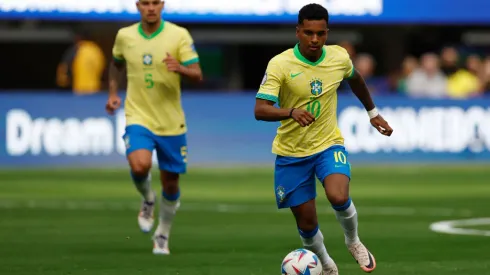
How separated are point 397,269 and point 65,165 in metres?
15.4

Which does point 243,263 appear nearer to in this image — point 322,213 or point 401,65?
point 322,213

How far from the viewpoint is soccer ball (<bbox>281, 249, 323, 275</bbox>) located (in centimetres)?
1032

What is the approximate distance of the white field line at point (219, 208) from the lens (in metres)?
17.8

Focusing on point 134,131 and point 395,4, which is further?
point 395,4

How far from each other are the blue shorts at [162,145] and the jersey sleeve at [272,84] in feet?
9.86

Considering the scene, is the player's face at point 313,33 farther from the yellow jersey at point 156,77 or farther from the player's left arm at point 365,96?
the yellow jersey at point 156,77

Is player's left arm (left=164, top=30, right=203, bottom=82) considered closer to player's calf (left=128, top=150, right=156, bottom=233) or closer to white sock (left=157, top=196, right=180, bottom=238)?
player's calf (left=128, top=150, right=156, bottom=233)

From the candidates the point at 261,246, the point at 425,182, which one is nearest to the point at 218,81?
the point at 425,182

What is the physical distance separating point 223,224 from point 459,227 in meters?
2.79

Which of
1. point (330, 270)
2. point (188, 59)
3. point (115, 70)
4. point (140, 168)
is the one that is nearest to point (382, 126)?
point (330, 270)

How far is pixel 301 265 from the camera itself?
10336 mm

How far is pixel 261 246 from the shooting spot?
13.9 m

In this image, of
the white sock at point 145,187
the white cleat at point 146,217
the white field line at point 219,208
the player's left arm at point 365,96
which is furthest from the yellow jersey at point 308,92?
the white field line at point 219,208

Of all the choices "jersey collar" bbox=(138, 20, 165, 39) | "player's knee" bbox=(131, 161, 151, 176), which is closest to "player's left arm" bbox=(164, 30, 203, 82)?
"jersey collar" bbox=(138, 20, 165, 39)
